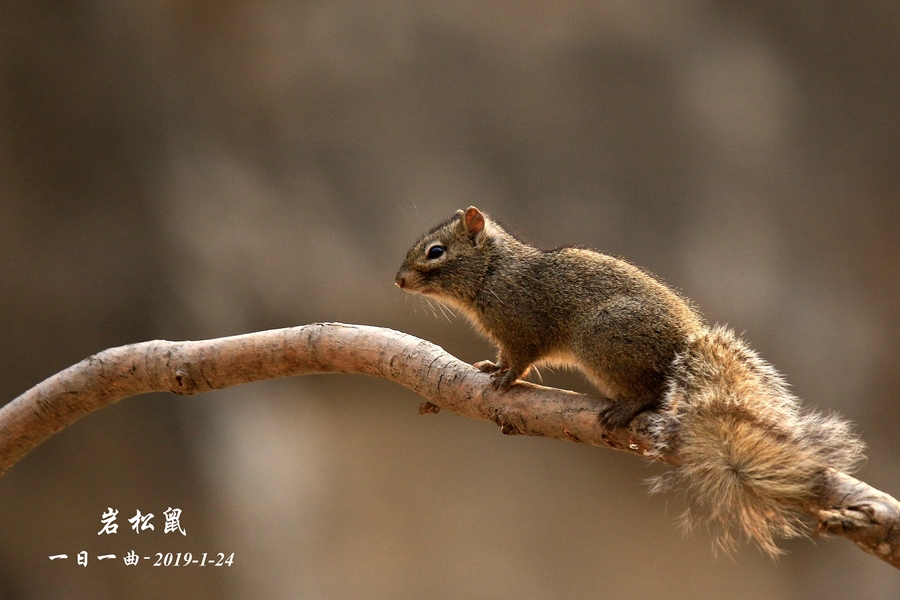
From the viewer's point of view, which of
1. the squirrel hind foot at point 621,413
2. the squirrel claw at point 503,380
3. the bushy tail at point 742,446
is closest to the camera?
the bushy tail at point 742,446

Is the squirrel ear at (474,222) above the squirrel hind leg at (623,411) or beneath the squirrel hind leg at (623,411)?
above

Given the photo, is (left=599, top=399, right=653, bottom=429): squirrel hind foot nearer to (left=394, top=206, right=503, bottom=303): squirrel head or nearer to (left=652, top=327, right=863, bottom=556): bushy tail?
(left=652, top=327, right=863, bottom=556): bushy tail

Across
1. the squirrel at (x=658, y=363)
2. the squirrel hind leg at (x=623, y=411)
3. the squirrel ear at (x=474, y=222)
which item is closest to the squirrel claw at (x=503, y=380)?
the squirrel at (x=658, y=363)

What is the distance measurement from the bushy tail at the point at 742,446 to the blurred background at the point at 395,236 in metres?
2.55

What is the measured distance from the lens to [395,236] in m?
4.54

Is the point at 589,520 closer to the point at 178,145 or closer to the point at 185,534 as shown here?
the point at 185,534

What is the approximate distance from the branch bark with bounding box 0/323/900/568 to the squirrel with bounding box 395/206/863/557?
7 cm

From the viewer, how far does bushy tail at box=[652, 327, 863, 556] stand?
65.7 inches

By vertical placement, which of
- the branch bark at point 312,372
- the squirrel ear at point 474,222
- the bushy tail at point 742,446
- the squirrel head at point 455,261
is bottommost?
the bushy tail at point 742,446

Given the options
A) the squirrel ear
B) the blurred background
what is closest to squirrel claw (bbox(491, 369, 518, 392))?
the squirrel ear

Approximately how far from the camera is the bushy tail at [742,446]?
1.67 metres

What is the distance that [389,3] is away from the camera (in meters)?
4.67

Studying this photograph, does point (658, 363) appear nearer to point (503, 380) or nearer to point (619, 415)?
point (619, 415)

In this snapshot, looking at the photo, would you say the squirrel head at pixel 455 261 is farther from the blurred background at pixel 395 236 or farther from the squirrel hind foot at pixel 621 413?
the blurred background at pixel 395 236
